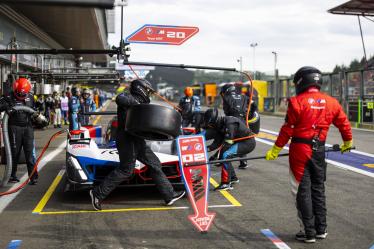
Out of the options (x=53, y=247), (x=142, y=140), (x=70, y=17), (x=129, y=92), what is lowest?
(x=53, y=247)

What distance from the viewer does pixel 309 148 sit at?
491 centimetres

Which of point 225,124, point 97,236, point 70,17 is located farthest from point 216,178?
point 70,17

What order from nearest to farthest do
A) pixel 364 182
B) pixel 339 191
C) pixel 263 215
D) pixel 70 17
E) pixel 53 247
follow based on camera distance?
pixel 53 247 → pixel 263 215 → pixel 339 191 → pixel 364 182 → pixel 70 17

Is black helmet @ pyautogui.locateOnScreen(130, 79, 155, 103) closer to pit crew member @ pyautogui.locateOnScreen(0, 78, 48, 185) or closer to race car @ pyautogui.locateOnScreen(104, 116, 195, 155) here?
race car @ pyautogui.locateOnScreen(104, 116, 195, 155)

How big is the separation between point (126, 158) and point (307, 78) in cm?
247

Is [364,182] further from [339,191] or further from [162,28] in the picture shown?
[162,28]

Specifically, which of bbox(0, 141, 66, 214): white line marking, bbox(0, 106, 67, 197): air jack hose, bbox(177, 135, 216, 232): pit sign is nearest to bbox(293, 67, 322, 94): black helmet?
bbox(177, 135, 216, 232): pit sign

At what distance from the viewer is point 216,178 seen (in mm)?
8500

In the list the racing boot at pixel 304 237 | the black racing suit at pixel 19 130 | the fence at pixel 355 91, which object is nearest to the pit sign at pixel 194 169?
the racing boot at pixel 304 237

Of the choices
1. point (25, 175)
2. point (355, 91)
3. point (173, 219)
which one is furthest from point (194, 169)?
point (355, 91)

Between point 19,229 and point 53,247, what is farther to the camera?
point 19,229

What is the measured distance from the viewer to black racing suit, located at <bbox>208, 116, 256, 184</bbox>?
24.4 feet

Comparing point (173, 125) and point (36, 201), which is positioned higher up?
point (173, 125)

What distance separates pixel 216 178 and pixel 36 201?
314 centimetres
